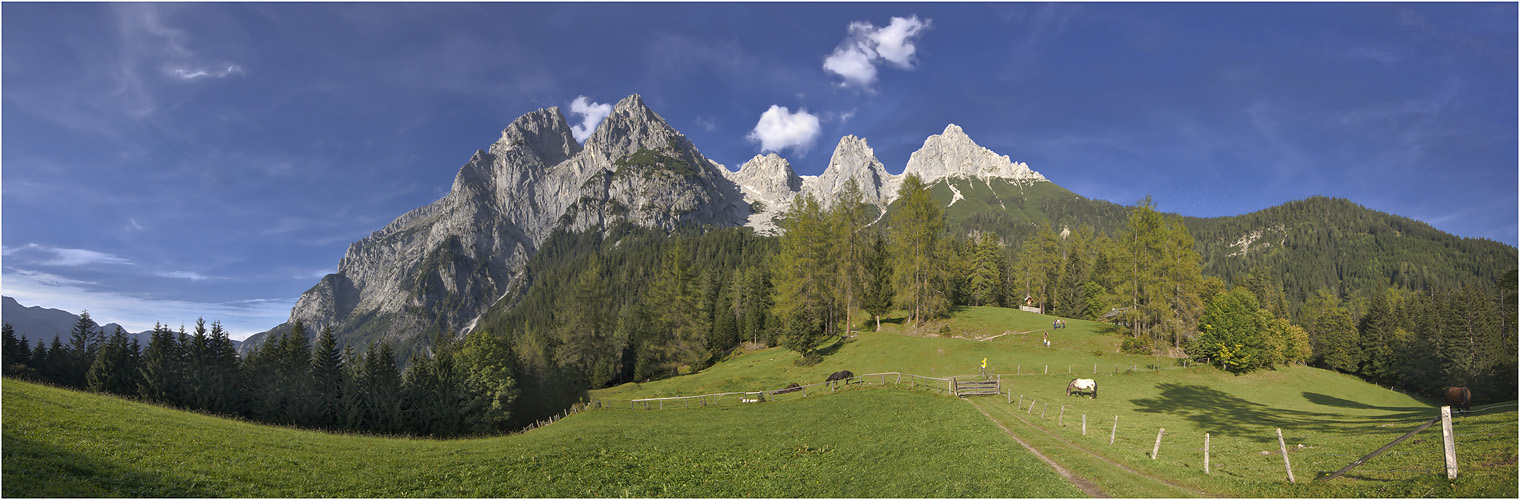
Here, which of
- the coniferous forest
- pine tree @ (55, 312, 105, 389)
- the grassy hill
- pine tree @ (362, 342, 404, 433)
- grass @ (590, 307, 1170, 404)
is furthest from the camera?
pine tree @ (55, 312, 105, 389)

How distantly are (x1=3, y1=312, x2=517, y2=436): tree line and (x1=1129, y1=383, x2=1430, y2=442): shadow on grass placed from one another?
5610 centimetres

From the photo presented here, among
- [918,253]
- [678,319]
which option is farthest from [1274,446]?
[678,319]

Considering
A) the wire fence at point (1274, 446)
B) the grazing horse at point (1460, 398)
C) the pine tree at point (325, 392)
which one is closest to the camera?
the wire fence at point (1274, 446)

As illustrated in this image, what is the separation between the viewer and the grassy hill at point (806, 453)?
1448cm

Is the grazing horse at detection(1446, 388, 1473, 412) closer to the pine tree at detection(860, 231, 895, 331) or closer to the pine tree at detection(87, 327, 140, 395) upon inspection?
the pine tree at detection(860, 231, 895, 331)

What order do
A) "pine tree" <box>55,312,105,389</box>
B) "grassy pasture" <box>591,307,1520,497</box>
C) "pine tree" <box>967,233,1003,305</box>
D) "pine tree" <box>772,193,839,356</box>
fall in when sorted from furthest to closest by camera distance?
"pine tree" <box>967,233,1003,305</box>, "pine tree" <box>55,312,105,389</box>, "pine tree" <box>772,193,839,356</box>, "grassy pasture" <box>591,307,1520,497</box>

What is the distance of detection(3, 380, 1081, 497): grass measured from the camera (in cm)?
1468

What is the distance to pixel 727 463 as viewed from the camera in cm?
2192

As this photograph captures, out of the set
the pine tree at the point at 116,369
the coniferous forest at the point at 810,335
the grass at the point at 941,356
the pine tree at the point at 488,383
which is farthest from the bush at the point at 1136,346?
the pine tree at the point at 116,369

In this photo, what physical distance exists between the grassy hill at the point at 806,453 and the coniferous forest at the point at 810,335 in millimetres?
20186

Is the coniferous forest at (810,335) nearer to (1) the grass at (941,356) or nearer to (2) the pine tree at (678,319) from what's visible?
(2) the pine tree at (678,319)

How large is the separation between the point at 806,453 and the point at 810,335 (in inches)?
1218

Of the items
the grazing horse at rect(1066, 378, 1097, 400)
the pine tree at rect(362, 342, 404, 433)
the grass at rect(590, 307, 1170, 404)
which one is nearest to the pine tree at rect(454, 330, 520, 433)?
the pine tree at rect(362, 342, 404, 433)

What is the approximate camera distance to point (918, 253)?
58062mm
